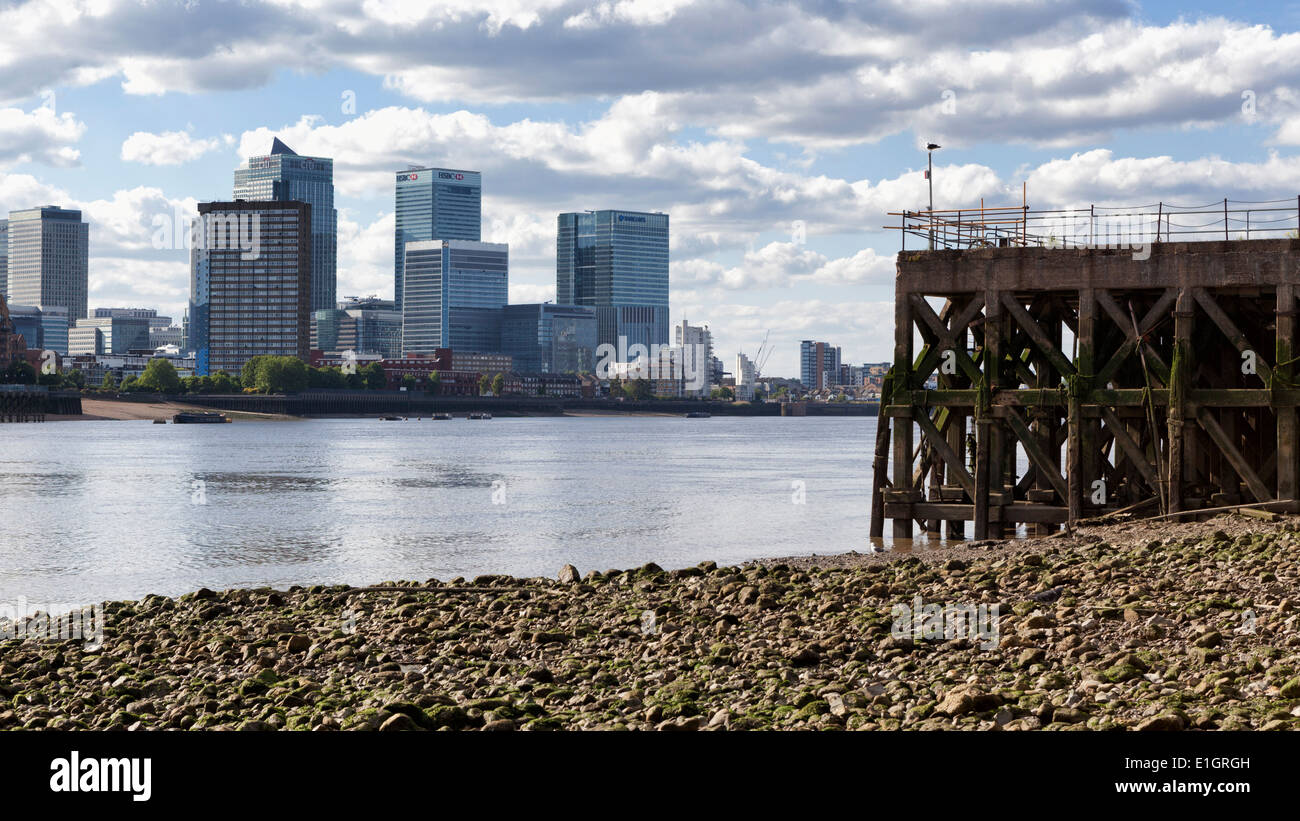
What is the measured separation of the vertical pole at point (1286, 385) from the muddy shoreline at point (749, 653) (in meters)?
2.31

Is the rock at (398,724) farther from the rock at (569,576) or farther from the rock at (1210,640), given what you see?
the rock at (569,576)

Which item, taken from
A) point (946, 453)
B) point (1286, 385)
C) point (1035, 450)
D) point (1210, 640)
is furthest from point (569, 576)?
point (1286, 385)

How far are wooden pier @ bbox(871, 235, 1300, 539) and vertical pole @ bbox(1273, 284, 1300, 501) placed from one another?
0.03 meters

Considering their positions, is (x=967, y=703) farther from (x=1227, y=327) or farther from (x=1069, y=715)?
(x=1227, y=327)

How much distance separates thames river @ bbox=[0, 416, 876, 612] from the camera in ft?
129

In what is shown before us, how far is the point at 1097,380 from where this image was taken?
30625mm

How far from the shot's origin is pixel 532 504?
210 feet

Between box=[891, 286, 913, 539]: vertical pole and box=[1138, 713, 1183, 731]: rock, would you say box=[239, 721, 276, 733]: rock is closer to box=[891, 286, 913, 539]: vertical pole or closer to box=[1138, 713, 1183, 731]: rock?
box=[1138, 713, 1183, 731]: rock

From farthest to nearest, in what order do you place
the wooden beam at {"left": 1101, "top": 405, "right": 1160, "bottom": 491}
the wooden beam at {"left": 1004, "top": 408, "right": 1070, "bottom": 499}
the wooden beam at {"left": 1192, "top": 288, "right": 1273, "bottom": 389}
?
1. the wooden beam at {"left": 1004, "top": 408, "right": 1070, "bottom": 499}
2. the wooden beam at {"left": 1101, "top": 405, "right": 1160, "bottom": 491}
3. the wooden beam at {"left": 1192, "top": 288, "right": 1273, "bottom": 389}

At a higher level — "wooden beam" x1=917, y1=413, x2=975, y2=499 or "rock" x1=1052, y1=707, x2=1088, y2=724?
"wooden beam" x1=917, y1=413, x2=975, y2=499

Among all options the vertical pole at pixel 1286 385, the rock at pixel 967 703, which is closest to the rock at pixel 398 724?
the rock at pixel 967 703

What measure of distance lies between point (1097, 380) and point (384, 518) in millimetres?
34538

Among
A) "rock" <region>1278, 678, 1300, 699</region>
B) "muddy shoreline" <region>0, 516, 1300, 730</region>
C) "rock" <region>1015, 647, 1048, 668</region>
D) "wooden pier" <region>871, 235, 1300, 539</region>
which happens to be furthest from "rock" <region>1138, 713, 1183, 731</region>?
"wooden pier" <region>871, 235, 1300, 539</region>

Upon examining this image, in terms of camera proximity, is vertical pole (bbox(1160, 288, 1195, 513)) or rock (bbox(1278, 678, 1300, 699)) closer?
rock (bbox(1278, 678, 1300, 699))
